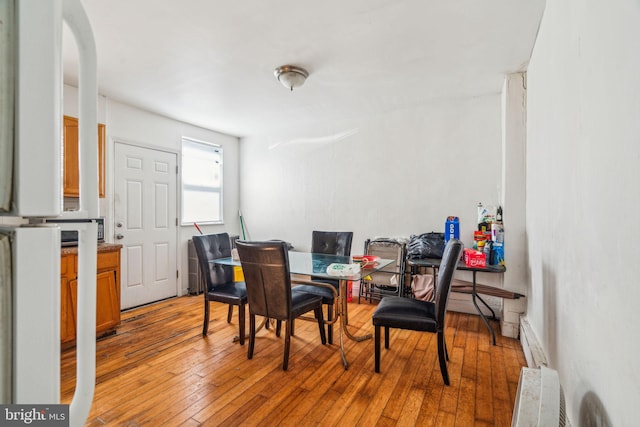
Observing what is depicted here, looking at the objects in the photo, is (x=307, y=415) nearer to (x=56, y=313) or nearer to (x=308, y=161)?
(x=56, y=313)

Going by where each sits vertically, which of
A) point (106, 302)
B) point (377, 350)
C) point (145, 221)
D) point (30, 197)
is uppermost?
point (30, 197)

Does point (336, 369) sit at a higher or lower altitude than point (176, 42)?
lower

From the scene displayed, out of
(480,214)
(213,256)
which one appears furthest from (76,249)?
(480,214)

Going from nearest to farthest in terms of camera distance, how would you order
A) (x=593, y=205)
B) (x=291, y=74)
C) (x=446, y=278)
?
1. (x=593, y=205)
2. (x=446, y=278)
3. (x=291, y=74)

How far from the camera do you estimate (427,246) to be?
3.57m

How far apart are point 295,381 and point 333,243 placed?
1658 millimetres

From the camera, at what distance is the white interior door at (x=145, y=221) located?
3797 mm

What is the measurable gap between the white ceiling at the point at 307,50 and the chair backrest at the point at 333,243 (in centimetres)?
158

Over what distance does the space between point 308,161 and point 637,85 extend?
163 inches

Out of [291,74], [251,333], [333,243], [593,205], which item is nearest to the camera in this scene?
[593,205]

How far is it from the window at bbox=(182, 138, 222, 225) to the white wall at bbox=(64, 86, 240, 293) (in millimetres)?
107

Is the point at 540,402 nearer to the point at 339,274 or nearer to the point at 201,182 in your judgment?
the point at 339,274

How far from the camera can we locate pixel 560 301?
1.68 meters

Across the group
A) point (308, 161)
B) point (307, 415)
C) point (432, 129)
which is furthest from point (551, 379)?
point (308, 161)
